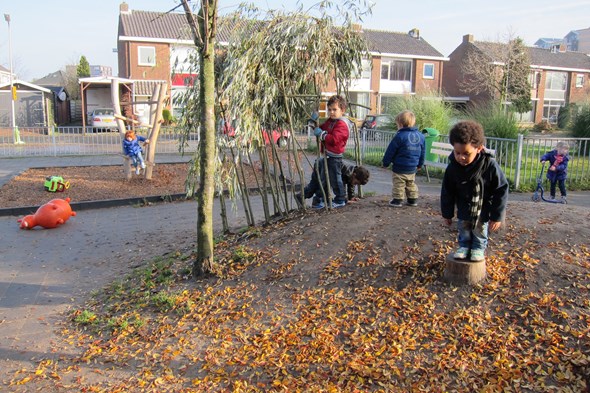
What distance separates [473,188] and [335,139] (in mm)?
2742

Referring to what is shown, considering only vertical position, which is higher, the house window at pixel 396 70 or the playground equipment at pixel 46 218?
the house window at pixel 396 70

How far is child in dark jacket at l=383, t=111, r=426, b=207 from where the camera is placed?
6.29 m

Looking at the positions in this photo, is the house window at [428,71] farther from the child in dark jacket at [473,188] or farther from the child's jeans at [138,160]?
the child in dark jacket at [473,188]

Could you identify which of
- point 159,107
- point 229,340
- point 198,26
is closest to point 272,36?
point 198,26

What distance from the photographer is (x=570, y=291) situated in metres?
3.86

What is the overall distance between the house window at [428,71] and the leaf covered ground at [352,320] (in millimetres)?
44186

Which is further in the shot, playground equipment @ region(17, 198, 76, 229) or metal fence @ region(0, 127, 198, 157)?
metal fence @ region(0, 127, 198, 157)

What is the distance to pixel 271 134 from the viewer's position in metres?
6.22

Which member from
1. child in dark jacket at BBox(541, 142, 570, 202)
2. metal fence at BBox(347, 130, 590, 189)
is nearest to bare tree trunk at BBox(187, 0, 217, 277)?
child in dark jacket at BBox(541, 142, 570, 202)

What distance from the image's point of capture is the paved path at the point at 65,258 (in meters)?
4.32

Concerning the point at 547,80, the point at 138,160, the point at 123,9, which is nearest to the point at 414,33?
the point at 547,80

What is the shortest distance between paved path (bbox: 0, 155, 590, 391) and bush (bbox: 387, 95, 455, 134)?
6187 millimetres

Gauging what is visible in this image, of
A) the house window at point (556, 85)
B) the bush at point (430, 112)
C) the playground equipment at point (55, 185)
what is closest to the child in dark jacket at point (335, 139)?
the playground equipment at point (55, 185)

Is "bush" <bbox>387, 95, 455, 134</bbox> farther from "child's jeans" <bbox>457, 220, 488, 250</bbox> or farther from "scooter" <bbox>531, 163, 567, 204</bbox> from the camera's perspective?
"child's jeans" <bbox>457, 220, 488, 250</bbox>
